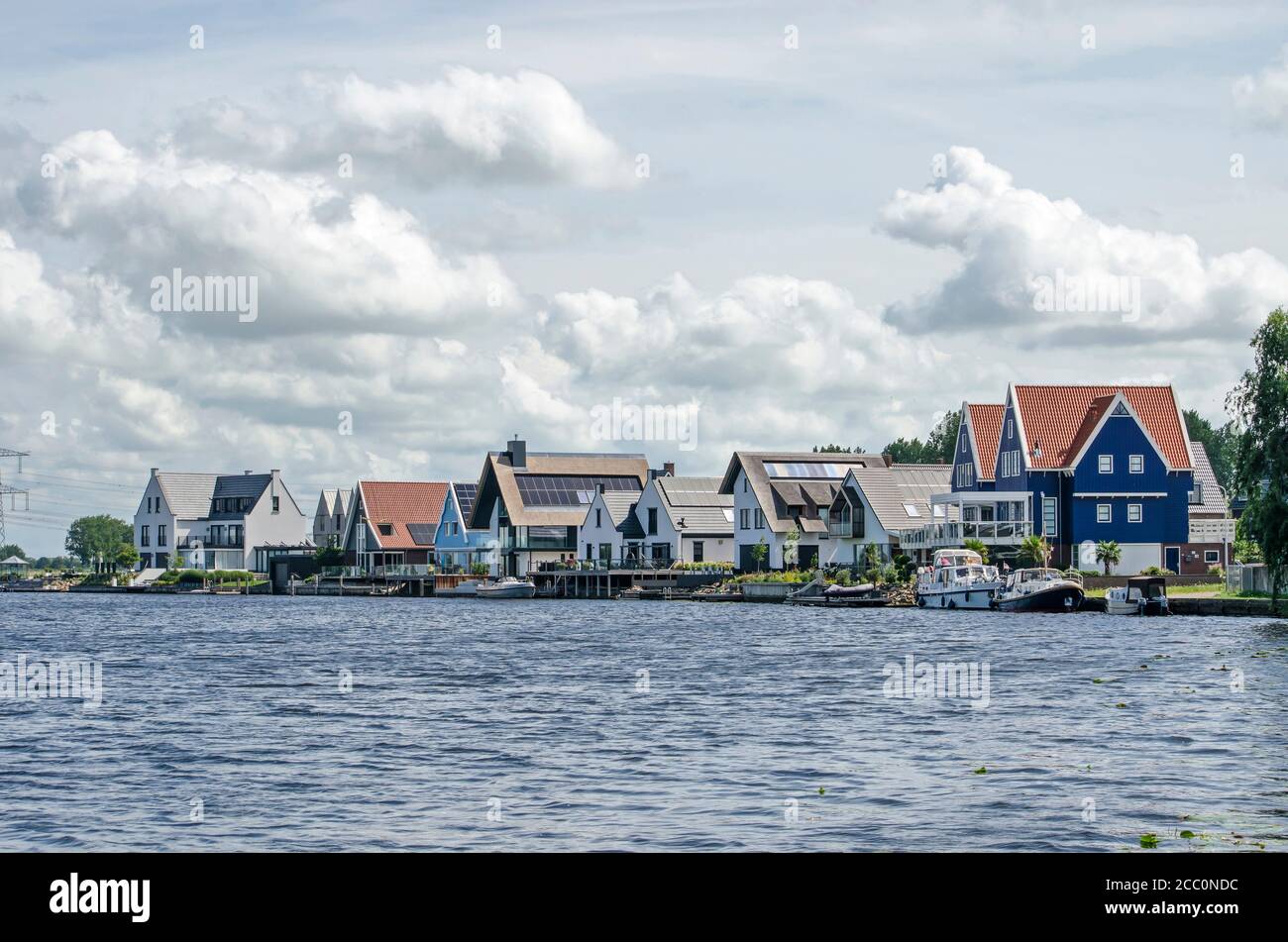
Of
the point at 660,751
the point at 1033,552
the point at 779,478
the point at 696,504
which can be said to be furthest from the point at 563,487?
the point at 660,751

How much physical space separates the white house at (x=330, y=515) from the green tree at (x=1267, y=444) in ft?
411

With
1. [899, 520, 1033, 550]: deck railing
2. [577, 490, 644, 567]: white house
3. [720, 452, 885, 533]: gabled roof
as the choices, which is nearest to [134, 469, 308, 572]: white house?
[577, 490, 644, 567]: white house

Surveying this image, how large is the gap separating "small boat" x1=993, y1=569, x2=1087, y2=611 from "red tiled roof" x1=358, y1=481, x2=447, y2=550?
276ft

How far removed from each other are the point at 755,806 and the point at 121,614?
85612 millimetres

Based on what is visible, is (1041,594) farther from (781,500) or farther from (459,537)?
(459,537)

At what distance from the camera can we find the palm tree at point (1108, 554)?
92250 millimetres

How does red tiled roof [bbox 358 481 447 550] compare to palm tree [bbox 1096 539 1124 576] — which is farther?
red tiled roof [bbox 358 481 447 550]

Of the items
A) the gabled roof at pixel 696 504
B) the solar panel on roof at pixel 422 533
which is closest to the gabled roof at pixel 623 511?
the gabled roof at pixel 696 504

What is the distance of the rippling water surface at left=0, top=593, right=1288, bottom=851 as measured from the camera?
1944 cm

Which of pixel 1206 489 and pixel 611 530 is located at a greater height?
pixel 1206 489

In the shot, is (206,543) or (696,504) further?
(206,543)

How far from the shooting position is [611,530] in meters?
132

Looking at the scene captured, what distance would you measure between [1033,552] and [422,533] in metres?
79.3

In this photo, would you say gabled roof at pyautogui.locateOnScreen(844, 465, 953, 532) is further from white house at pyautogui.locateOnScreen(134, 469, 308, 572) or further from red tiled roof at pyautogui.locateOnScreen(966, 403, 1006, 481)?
white house at pyautogui.locateOnScreen(134, 469, 308, 572)
